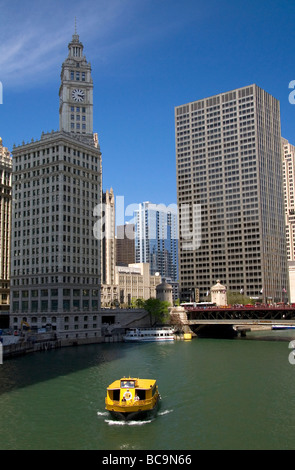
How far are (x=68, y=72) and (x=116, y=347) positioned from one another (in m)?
103

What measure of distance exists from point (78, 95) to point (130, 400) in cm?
14033

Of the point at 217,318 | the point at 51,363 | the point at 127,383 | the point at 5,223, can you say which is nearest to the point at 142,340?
the point at 217,318

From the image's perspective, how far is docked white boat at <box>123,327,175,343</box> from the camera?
497 ft

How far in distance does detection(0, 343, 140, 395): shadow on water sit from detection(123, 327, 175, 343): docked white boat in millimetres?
19924

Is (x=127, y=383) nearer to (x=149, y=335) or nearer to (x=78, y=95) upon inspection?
(x=149, y=335)

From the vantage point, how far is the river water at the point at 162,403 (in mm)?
46056

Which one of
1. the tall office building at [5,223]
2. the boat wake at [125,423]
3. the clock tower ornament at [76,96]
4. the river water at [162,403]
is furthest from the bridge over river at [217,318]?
the boat wake at [125,423]

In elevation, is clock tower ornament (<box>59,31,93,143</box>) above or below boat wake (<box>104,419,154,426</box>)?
above

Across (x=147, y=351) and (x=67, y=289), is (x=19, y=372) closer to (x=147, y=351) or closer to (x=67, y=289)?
(x=147, y=351)

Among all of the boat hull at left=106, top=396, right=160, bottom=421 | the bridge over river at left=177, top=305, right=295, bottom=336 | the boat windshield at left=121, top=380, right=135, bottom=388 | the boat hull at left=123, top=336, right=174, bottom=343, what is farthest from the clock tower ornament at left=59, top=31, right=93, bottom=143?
the boat hull at left=106, top=396, right=160, bottom=421

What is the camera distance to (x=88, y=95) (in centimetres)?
17462

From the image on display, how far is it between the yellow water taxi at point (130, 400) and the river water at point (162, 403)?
1.27 m

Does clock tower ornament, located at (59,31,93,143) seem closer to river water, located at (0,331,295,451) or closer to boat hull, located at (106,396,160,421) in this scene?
river water, located at (0,331,295,451)
